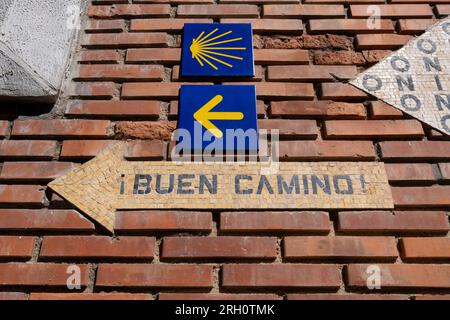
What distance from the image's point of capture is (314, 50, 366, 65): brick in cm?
161

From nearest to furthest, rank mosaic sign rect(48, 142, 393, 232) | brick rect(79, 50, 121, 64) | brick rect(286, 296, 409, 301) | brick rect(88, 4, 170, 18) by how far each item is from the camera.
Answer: brick rect(286, 296, 409, 301) → mosaic sign rect(48, 142, 393, 232) → brick rect(79, 50, 121, 64) → brick rect(88, 4, 170, 18)

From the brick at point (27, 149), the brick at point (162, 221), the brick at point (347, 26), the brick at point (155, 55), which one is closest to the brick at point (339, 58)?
the brick at point (347, 26)

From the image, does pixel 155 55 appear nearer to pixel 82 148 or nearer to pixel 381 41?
pixel 82 148

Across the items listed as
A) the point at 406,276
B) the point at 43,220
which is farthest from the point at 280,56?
the point at 43,220

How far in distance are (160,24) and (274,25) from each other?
18.8 inches

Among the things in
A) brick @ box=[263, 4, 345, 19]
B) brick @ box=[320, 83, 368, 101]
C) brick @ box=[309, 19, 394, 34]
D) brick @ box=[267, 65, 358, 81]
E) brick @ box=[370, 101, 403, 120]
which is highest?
brick @ box=[263, 4, 345, 19]

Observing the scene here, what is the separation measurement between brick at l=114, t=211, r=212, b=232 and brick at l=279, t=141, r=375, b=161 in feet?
1.18

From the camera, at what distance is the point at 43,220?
1.31 m

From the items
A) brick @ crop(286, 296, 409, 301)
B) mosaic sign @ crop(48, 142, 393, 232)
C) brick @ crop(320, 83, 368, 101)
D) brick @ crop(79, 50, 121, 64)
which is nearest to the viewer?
brick @ crop(286, 296, 409, 301)

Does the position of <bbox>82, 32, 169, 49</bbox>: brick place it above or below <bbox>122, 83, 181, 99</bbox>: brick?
above

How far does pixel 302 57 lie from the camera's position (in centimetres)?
162

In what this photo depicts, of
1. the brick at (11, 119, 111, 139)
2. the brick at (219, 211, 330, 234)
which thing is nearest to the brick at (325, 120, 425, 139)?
the brick at (219, 211, 330, 234)

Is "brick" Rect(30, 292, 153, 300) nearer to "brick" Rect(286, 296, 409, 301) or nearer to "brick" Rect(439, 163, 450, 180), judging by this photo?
"brick" Rect(286, 296, 409, 301)
